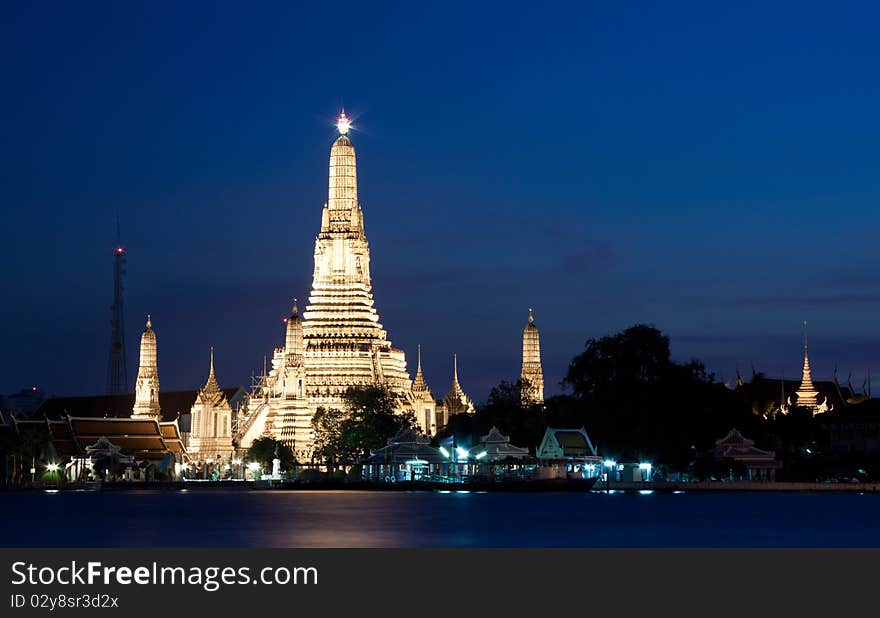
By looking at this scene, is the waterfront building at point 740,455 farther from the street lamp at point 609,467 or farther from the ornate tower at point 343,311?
the ornate tower at point 343,311

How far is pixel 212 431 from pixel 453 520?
208ft

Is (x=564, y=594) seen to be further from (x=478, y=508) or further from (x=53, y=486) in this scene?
(x=53, y=486)

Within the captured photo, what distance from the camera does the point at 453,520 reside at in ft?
230

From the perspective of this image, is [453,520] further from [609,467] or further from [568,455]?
[609,467]

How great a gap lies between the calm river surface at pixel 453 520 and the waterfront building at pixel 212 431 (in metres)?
32.2

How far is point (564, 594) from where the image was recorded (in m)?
39.4

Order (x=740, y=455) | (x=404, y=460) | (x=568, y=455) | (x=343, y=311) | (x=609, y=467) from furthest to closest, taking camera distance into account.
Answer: (x=343, y=311), (x=404, y=460), (x=609, y=467), (x=568, y=455), (x=740, y=455)

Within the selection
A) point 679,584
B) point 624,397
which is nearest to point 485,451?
point 624,397

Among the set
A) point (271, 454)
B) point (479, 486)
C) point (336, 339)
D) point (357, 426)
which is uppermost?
point (336, 339)

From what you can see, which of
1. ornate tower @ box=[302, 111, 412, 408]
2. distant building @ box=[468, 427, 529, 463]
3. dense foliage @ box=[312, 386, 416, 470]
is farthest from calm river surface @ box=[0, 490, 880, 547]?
ornate tower @ box=[302, 111, 412, 408]

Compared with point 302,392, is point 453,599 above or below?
below

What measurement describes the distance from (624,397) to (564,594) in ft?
204

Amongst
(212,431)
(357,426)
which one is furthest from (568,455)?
(212,431)

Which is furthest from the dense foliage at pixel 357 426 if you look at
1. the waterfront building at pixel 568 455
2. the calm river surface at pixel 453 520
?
the calm river surface at pixel 453 520
